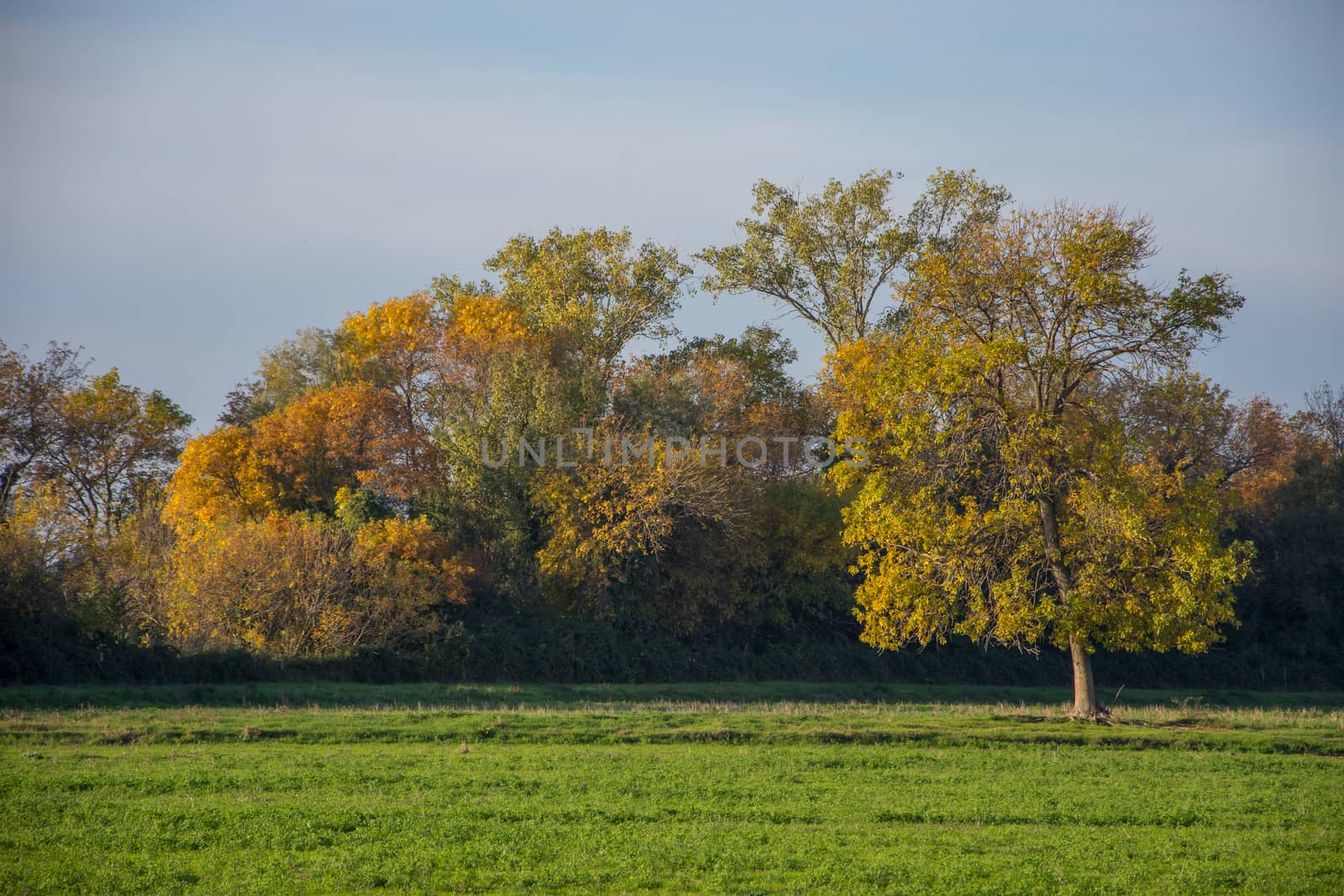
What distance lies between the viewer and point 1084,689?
27.2 m

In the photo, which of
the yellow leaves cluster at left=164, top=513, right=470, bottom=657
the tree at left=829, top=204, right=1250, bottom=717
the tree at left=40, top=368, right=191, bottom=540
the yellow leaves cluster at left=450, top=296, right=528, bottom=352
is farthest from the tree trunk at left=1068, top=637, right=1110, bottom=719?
the tree at left=40, top=368, right=191, bottom=540

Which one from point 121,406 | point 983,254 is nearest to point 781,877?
point 983,254

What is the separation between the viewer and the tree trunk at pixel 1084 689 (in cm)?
2688

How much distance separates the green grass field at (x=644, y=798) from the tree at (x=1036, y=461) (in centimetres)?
265

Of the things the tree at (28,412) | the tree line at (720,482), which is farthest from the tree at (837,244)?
the tree at (28,412)

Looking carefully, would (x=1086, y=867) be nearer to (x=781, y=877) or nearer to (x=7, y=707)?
(x=781, y=877)

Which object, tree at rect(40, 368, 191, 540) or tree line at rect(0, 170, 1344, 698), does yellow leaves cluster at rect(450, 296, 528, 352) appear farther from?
tree at rect(40, 368, 191, 540)

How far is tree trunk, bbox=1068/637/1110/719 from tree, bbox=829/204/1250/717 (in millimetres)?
42

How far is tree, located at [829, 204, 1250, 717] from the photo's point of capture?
25719 millimetres

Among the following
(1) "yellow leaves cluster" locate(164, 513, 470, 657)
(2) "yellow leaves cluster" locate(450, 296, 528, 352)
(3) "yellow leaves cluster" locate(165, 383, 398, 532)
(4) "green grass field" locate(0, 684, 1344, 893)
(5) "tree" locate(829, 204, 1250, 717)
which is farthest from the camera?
(2) "yellow leaves cluster" locate(450, 296, 528, 352)

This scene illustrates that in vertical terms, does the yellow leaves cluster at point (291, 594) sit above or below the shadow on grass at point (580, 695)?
above

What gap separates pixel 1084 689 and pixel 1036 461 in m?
5.90

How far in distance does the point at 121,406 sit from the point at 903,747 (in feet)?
124

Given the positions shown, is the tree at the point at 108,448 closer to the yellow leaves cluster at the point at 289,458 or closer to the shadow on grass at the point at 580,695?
the yellow leaves cluster at the point at 289,458
